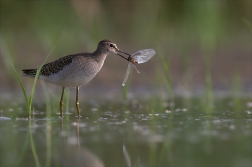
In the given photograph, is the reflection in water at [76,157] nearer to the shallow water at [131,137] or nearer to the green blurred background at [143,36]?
the shallow water at [131,137]

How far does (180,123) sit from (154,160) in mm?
2019

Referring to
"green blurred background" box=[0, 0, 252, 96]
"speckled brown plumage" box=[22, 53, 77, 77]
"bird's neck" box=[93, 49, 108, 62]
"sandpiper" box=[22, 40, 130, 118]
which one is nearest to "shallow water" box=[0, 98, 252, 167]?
"sandpiper" box=[22, 40, 130, 118]

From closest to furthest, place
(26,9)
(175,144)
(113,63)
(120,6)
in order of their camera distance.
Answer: (175,144) → (113,63) → (26,9) → (120,6)

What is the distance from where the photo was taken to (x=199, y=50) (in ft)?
43.9

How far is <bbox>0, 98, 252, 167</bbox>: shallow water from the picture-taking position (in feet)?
16.1

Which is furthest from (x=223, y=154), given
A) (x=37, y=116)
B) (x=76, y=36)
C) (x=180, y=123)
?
(x=76, y=36)

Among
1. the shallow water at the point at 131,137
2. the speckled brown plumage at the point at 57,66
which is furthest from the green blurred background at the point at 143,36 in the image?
the shallow water at the point at 131,137

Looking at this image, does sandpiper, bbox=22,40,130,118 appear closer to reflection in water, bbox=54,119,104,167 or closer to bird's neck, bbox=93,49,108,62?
bird's neck, bbox=93,49,108,62

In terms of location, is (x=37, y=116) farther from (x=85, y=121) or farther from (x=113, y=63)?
(x=113, y=63)

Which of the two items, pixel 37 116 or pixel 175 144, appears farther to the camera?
pixel 37 116

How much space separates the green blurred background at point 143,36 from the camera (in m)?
11.8

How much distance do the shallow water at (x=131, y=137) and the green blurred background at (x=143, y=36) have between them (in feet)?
9.24

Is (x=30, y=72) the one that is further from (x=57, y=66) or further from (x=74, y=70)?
(x=74, y=70)

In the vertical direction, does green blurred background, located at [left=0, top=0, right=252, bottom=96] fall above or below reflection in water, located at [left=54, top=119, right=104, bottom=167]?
above
